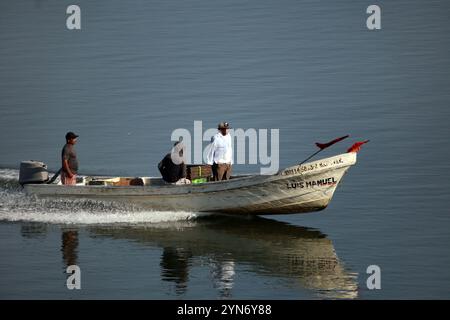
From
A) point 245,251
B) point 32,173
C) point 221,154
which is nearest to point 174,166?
point 221,154

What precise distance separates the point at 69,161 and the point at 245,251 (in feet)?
18.5

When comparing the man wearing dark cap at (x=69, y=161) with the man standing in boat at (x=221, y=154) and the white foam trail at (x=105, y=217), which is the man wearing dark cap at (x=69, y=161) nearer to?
the white foam trail at (x=105, y=217)

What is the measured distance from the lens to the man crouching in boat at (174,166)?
28.4 meters

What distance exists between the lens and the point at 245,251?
26375mm

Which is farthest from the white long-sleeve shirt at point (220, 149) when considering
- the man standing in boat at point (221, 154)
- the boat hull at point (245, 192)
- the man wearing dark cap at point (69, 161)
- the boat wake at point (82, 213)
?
the man wearing dark cap at point (69, 161)

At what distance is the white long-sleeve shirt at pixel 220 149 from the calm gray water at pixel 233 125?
5.04 feet

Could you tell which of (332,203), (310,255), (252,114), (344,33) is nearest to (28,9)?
(344,33)

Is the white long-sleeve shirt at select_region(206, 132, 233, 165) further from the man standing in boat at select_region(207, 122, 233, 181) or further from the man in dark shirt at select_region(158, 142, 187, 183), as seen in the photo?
the man in dark shirt at select_region(158, 142, 187, 183)

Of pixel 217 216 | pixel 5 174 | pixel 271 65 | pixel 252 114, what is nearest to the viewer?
pixel 217 216

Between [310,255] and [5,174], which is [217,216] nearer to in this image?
[310,255]

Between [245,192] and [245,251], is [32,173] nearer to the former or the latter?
[245,192]

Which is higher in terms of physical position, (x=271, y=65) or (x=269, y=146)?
(x=271, y=65)

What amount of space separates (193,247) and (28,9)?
1468 inches

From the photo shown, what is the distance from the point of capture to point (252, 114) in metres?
39.1
